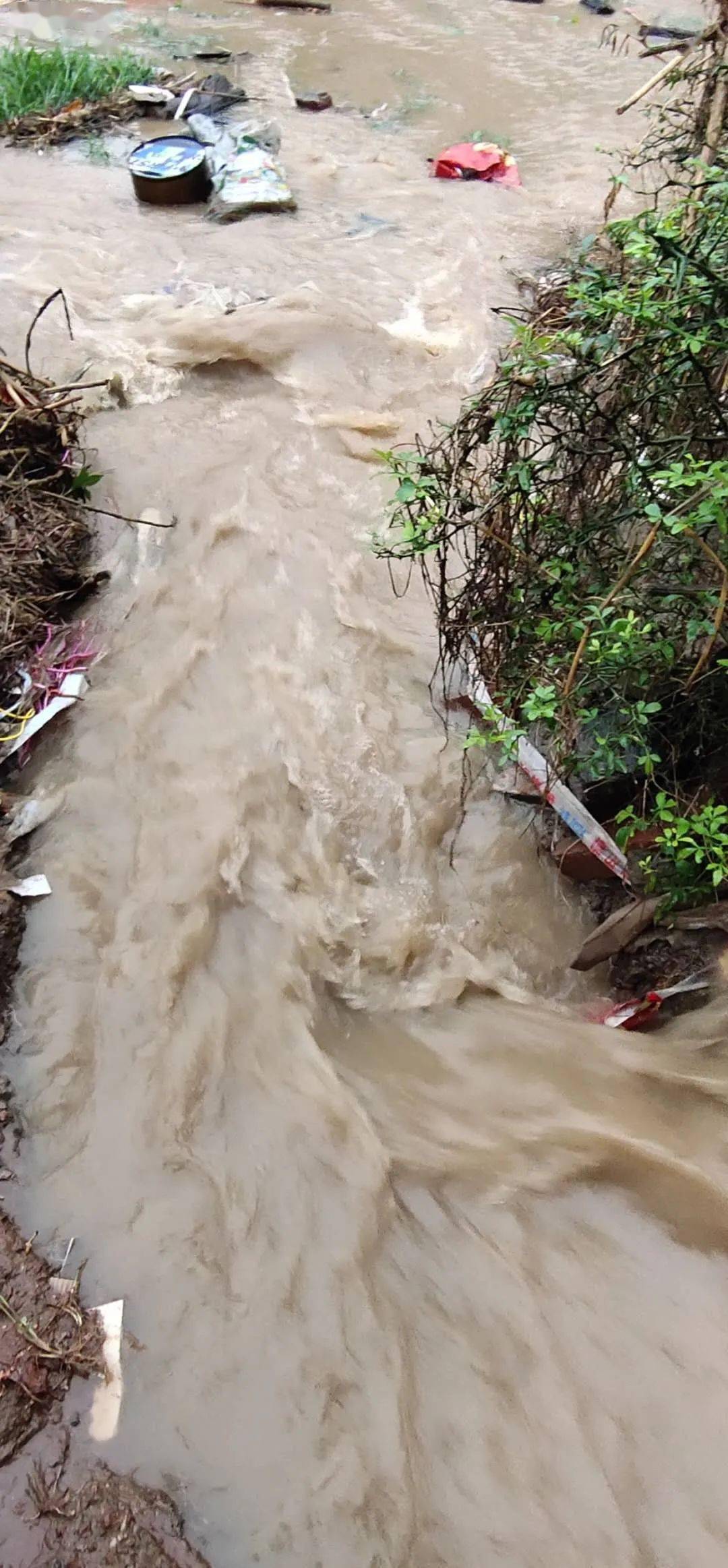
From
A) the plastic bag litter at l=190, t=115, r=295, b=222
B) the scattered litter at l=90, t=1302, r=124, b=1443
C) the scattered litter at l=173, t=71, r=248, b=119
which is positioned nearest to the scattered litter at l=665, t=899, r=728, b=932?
the scattered litter at l=90, t=1302, r=124, b=1443

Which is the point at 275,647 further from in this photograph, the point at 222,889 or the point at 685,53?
the point at 685,53

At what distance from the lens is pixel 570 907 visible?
9.17 feet

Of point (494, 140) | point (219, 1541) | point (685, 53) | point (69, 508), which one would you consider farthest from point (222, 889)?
point (494, 140)

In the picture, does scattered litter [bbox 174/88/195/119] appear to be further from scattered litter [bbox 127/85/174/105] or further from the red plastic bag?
the red plastic bag

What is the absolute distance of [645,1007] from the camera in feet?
8.02

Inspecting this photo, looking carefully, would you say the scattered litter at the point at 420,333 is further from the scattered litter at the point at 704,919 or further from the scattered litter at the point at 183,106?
the scattered litter at the point at 704,919

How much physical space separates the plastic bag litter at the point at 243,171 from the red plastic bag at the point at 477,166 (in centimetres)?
118

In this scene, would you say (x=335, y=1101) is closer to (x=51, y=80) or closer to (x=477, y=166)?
(x=477, y=166)

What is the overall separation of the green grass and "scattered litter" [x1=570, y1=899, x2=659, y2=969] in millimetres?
7884

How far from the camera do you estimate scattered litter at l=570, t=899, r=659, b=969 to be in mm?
2506

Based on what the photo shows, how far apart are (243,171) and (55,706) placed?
5207 millimetres

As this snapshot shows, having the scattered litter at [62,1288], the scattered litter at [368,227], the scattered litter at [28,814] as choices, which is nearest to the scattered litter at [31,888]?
the scattered litter at [28,814]

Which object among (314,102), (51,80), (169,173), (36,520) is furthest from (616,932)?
(51,80)

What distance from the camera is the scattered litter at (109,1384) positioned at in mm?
1820
